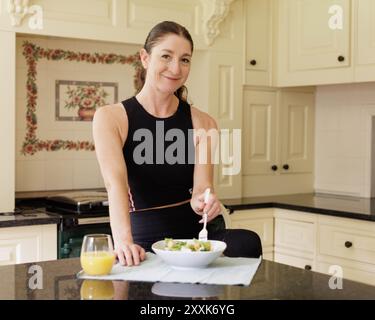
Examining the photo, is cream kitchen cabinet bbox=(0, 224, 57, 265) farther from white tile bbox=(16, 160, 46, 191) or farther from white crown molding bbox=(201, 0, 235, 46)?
white crown molding bbox=(201, 0, 235, 46)

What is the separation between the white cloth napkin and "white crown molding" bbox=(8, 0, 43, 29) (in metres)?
1.67

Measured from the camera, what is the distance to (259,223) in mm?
3525

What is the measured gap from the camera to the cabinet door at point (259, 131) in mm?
3748

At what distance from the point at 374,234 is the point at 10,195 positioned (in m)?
1.72

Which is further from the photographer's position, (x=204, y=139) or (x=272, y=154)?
(x=272, y=154)

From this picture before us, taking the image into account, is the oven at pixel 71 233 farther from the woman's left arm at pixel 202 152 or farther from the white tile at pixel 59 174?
the woman's left arm at pixel 202 152

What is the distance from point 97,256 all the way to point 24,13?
1752 mm

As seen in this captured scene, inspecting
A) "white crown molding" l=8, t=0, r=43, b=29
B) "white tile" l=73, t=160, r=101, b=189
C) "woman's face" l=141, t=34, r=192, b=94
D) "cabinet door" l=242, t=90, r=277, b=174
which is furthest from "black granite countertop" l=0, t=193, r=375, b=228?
"woman's face" l=141, t=34, r=192, b=94

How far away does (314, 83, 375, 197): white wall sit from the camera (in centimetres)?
377

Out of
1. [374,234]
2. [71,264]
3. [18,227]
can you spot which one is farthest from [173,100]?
[374,234]

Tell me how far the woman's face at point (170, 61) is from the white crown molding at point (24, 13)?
4.15 feet

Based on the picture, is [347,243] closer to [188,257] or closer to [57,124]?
[57,124]

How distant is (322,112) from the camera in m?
4.05

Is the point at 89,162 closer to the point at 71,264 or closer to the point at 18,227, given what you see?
the point at 18,227
